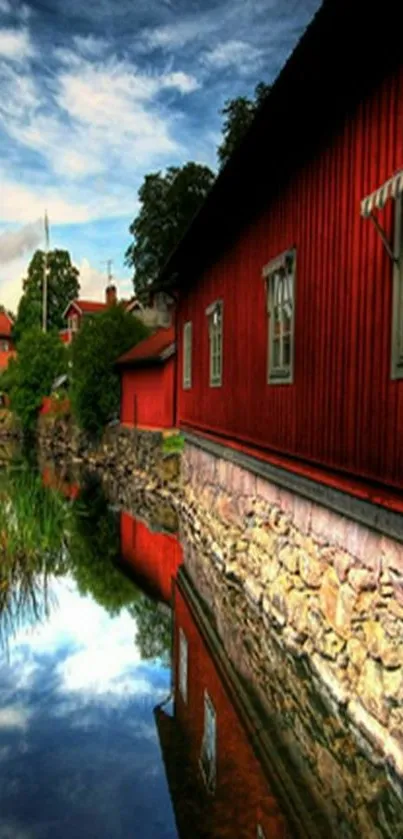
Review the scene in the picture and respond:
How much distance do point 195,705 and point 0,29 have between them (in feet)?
41.0

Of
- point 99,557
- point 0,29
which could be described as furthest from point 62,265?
point 99,557

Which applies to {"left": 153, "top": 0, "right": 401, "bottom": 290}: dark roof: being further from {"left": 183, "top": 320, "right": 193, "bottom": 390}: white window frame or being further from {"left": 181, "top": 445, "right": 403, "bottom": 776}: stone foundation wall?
{"left": 183, "top": 320, "right": 193, "bottom": 390}: white window frame

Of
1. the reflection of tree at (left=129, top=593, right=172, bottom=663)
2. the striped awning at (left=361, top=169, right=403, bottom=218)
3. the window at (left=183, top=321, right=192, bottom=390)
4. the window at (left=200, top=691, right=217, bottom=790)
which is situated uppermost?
the striped awning at (left=361, top=169, right=403, bottom=218)

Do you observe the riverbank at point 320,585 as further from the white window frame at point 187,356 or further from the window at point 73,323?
the window at point 73,323

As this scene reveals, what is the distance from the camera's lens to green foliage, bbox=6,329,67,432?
1403 inches

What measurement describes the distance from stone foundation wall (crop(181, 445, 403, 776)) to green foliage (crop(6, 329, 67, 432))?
27226mm

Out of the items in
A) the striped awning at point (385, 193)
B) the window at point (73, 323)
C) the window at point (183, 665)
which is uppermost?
the window at point (73, 323)

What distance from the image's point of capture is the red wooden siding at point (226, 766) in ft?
14.4

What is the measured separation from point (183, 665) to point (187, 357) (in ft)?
28.4

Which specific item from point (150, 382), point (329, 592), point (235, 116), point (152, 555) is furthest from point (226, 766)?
point (235, 116)

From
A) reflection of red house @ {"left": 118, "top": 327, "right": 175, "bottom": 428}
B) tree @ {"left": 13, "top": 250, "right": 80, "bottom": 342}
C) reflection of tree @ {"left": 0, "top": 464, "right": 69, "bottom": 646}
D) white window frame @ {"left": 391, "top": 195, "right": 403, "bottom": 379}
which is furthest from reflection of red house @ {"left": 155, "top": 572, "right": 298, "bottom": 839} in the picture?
tree @ {"left": 13, "top": 250, "right": 80, "bottom": 342}

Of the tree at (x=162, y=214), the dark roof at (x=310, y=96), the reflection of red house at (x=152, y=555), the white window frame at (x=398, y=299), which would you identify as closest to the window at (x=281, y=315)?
the dark roof at (x=310, y=96)

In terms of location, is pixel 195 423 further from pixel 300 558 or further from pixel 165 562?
pixel 300 558

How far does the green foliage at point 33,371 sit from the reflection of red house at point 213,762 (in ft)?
96.5
